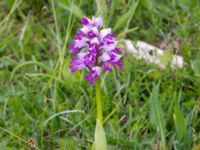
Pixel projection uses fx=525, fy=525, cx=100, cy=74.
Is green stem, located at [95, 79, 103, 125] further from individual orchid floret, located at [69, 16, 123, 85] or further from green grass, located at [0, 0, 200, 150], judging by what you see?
green grass, located at [0, 0, 200, 150]

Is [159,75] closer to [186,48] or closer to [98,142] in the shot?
[186,48]

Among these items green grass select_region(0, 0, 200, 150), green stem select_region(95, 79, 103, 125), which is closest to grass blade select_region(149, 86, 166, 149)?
green grass select_region(0, 0, 200, 150)

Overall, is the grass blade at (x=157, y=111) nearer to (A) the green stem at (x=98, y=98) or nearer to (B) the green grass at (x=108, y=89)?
(B) the green grass at (x=108, y=89)

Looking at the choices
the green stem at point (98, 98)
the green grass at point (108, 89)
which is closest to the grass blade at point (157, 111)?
the green grass at point (108, 89)

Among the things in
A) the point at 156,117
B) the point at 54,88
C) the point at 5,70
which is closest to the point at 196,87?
the point at 156,117

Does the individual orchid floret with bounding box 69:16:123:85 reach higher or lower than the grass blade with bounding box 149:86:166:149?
higher

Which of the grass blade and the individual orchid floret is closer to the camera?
the individual orchid floret

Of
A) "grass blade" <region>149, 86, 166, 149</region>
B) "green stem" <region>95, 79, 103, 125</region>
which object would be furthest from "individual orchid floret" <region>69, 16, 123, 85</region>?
"grass blade" <region>149, 86, 166, 149</region>

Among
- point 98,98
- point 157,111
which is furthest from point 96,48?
point 157,111

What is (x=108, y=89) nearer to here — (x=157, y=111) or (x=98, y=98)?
(x=157, y=111)
